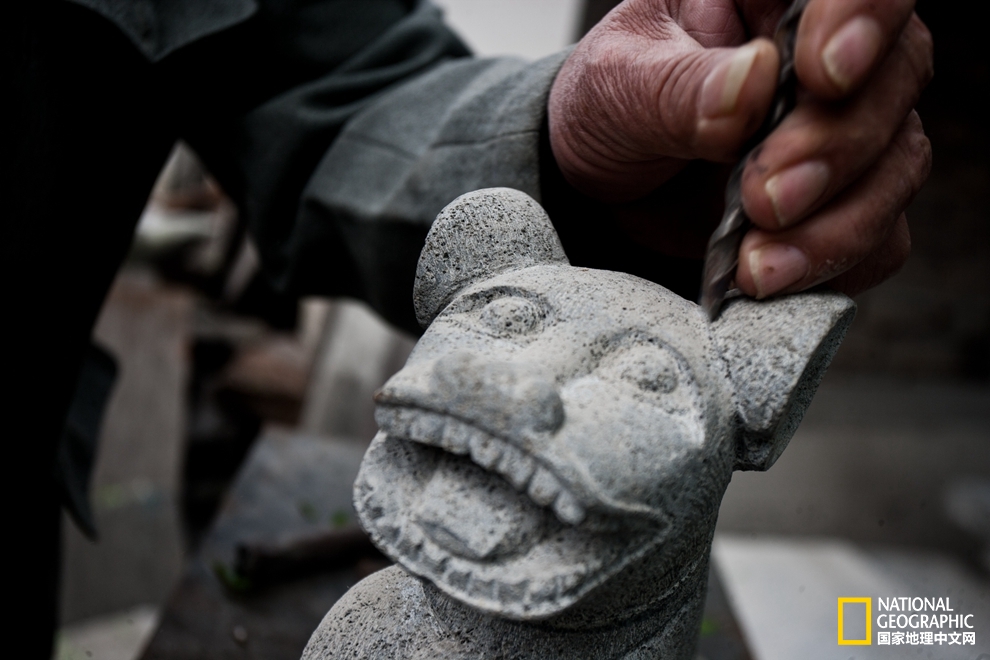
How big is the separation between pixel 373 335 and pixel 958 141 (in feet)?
5.79

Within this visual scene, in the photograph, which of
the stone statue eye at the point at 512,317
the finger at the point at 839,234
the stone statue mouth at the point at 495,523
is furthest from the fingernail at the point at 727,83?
the stone statue mouth at the point at 495,523

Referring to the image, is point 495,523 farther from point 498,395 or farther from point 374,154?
point 374,154

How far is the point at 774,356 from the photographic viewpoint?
25.2 inches

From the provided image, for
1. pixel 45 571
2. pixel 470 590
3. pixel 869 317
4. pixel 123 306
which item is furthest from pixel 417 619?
pixel 869 317

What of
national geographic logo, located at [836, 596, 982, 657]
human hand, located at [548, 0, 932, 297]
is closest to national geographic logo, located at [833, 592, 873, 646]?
national geographic logo, located at [836, 596, 982, 657]

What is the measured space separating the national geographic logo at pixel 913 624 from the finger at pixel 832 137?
26.8 inches

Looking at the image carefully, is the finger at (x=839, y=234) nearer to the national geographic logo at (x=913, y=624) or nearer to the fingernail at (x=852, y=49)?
the fingernail at (x=852, y=49)

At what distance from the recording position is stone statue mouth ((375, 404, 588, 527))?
552 mm

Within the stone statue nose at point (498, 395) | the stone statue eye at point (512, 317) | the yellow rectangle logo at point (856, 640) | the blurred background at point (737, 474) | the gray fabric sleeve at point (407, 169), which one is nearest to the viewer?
the stone statue nose at point (498, 395)

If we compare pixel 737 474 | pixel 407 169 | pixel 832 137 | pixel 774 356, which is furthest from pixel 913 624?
pixel 737 474

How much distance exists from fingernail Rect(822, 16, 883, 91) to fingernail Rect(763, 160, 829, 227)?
75mm

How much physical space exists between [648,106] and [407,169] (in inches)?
18.4

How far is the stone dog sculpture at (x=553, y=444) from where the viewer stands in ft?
1.85

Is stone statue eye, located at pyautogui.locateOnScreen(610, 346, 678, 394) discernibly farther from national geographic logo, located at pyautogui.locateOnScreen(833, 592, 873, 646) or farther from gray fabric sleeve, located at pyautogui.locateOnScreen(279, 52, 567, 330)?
national geographic logo, located at pyautogui.locateOnScreen(833, 592, 873, 646)
